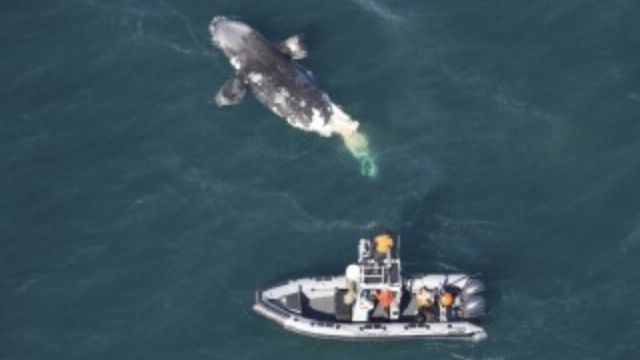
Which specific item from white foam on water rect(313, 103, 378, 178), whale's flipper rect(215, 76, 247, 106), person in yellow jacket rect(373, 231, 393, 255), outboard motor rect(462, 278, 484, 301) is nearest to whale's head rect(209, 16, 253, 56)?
whale's flipper rect(215, 76, 247, 106)

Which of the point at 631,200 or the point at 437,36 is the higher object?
the point at 437,36

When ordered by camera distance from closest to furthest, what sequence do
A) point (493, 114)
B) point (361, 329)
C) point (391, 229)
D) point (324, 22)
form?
point (361, 329)
point (391, 229)
point (493, 114)
point (324, 22)

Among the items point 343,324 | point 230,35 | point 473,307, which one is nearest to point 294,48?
point 230,35

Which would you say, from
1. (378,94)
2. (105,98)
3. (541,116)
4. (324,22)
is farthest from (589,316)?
(105,98)

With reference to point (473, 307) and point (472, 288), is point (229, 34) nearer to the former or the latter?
point (472, 288)

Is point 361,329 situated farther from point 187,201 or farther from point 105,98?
point 105,98

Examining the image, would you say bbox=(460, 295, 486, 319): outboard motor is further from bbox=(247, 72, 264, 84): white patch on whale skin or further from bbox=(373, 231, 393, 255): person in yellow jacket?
bbox=(247, 72, 264, 84): white patch on whale skin

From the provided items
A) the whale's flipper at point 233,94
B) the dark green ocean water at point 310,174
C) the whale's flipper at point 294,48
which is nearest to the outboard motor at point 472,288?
the dark green ocean water at point 310,174
